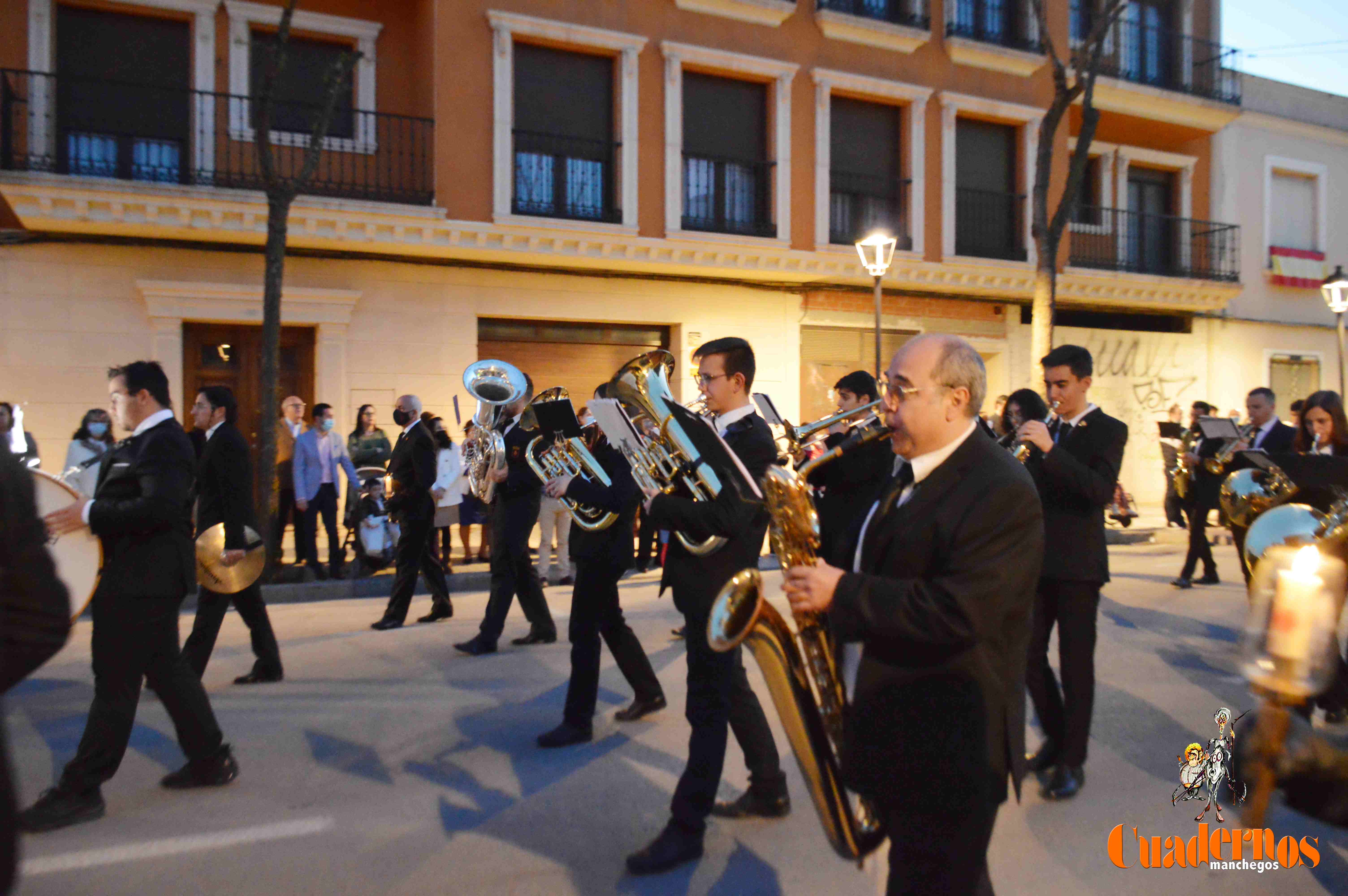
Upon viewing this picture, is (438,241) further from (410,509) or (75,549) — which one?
(75,549)

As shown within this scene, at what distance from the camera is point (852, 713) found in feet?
7.34

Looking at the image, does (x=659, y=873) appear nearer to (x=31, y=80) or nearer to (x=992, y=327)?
(x=31, y=80)

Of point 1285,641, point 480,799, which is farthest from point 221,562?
point 1285,641

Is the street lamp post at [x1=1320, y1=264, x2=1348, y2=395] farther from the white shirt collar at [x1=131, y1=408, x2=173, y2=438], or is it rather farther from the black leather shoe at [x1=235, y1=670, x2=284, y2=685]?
the white shirt collar at [x1=131, y1=408, x2=173, y2=438]

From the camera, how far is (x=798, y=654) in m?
2.54

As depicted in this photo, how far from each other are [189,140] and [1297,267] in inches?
802

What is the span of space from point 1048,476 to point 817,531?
1.87 m

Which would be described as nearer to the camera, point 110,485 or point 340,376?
point 110,485

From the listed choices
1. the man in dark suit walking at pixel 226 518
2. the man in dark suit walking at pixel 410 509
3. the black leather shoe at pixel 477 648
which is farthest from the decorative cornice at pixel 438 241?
the black leather shoe at pixel 477 648

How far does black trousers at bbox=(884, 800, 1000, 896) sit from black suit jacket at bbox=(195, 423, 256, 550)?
3.87m

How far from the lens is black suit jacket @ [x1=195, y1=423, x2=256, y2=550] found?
4793 millimetres

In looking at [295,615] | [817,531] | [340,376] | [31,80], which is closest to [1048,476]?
[817,531]

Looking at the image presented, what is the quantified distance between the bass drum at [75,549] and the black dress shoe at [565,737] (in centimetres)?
205

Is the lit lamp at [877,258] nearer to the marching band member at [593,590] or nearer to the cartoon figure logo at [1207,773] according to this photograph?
the cartoon figure logo at [1207,773]
